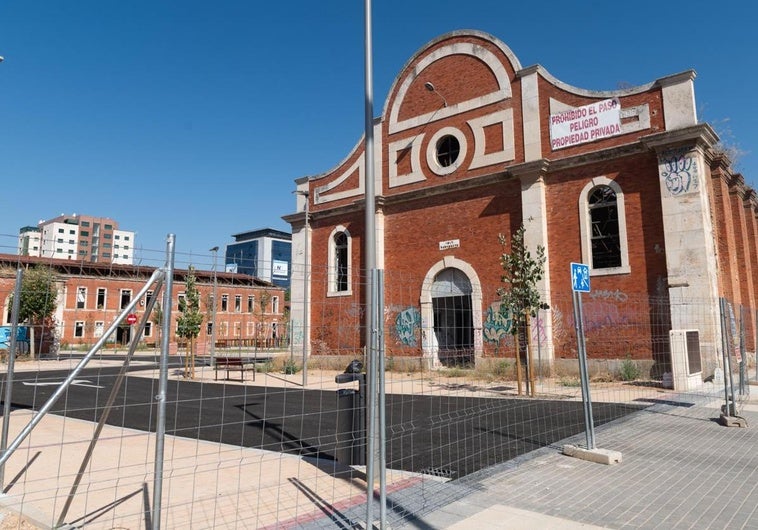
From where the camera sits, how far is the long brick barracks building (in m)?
15.8

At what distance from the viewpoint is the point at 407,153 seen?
2327 centimetres

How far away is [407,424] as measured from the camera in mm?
9602

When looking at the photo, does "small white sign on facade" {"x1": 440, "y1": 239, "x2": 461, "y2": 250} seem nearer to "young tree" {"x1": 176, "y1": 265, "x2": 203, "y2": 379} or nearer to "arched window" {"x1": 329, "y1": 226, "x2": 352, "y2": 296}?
"arched window" {"x1": 329, "y1": 226, "x2": 352, "y2": 296}

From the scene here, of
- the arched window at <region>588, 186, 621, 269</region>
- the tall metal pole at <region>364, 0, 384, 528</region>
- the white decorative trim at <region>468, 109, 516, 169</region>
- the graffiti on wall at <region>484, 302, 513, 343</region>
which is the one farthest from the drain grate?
the white decorative trim at <region>468, 109, 516, 169</region>

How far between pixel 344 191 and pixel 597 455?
66.1 feet

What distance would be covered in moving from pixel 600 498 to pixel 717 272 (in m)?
13.9

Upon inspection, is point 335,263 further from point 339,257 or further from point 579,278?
point 579,278

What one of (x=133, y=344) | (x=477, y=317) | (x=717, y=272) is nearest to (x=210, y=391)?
(x=477, y=317)

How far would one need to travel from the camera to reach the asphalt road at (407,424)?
708 centimetres

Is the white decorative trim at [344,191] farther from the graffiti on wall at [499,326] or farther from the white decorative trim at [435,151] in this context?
the graffiti on wall at [499,326]

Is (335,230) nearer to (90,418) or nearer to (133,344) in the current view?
(90,418)

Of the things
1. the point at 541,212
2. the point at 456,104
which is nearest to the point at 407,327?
the point at 541,212

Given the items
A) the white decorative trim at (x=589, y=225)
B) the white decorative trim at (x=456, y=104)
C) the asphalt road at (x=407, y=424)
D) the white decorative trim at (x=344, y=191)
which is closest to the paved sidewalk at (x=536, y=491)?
the asphalt road at (x=407, y=424)

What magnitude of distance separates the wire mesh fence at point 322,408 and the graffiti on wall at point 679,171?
136 inches
